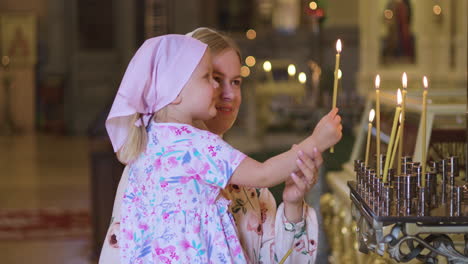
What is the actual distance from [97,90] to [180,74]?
17.0 meters

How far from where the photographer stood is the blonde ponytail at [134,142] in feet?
8.62

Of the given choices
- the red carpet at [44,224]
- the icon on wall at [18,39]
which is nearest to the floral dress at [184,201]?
the red carpet at [44,224]

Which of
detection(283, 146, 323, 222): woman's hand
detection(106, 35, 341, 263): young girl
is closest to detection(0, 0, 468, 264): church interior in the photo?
detection(283, 146, 323, 222): woman's hand

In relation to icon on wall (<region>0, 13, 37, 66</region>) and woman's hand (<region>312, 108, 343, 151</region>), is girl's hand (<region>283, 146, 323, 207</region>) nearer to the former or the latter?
woman's hand (<region>312, 108, 343, 151</region>)

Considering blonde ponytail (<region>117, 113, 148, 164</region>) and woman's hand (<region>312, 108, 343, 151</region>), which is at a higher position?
woman's hand (<region>312, 108, 343, 151</region>)

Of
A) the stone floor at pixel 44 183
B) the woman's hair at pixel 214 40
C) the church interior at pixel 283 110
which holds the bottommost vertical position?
the stone floor at pixel 44 183

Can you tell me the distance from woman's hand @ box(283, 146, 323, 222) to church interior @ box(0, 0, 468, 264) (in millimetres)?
195

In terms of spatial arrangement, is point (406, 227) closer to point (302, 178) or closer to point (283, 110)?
point (302, 178)

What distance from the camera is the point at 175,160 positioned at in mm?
2551

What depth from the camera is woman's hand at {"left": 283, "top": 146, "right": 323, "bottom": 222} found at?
2395mm

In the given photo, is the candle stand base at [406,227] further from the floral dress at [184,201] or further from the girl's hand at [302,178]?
the floral dress at [184,201]

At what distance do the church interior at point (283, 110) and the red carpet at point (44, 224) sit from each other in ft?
0.07

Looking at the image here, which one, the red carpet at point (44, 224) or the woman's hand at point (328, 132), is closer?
the woman's hand at point (328, 132)

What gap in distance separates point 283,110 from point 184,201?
11.1 m
